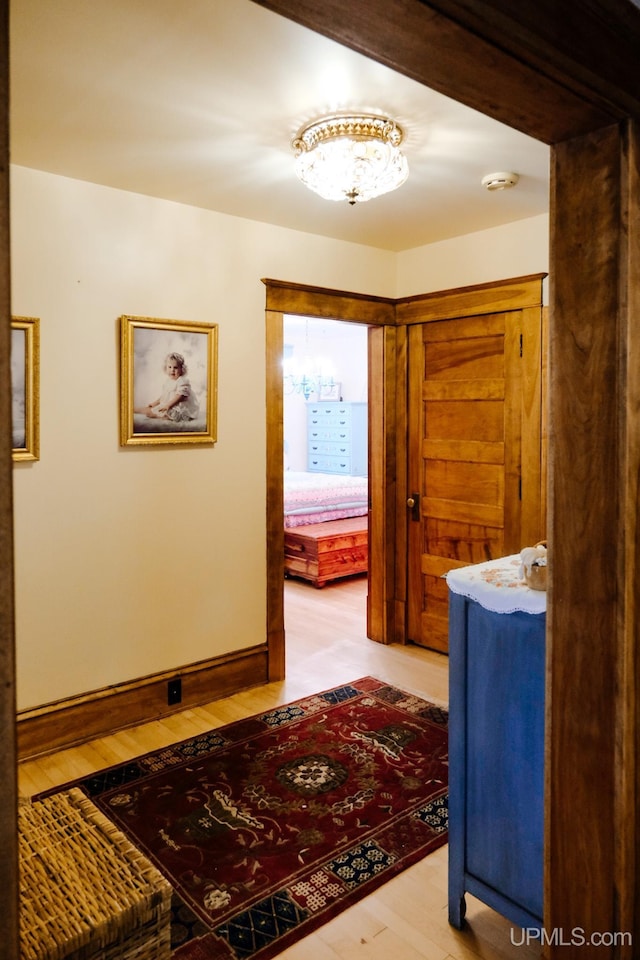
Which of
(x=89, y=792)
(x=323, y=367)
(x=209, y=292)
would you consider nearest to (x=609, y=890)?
(x=89, y=792)

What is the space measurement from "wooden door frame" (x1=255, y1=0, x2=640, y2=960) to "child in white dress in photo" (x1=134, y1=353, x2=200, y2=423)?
7.40 ft

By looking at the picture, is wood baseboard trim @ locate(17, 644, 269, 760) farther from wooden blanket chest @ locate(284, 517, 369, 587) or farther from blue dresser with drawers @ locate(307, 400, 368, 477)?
blue dresser with drawers @ locate(307, 400, 368, 477)

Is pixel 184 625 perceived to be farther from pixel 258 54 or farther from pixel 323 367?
pixel 323 367

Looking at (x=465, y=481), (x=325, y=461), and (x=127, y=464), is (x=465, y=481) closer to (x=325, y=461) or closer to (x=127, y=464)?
(x=127, y=464)

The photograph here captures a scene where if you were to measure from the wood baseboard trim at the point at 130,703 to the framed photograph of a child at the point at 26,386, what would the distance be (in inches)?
46.5

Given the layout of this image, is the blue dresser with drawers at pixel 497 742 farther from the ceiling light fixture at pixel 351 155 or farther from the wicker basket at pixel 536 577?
the ceiling light fixture at pixel 351 155

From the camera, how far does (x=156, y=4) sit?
1.69m

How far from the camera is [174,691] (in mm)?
3455

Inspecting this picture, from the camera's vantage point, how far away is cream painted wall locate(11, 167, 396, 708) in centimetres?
296

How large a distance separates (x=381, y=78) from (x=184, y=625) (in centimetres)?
263

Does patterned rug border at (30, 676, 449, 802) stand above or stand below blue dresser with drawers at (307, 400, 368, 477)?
below

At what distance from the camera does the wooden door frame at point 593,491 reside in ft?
4.47

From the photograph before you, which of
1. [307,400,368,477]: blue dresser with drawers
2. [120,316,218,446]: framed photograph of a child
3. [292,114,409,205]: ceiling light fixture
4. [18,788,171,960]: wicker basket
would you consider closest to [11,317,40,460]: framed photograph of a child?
[120,316,218,446]: framed photograph of a child

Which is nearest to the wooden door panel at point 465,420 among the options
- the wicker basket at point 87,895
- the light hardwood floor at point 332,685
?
the light hardwood floor at point 332,685
